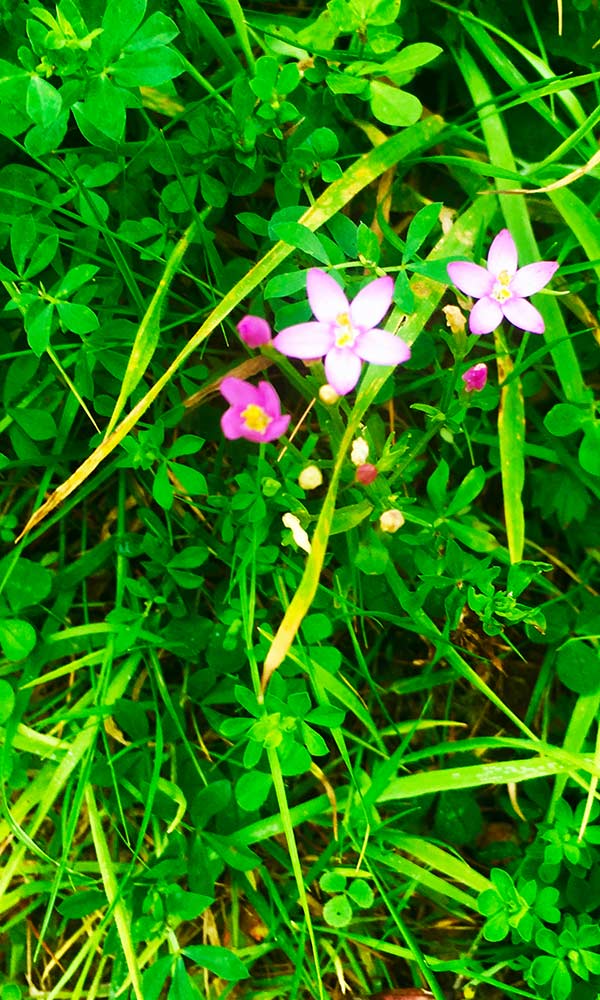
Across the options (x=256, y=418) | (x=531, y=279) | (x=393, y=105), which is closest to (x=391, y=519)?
(x=256, y=418)

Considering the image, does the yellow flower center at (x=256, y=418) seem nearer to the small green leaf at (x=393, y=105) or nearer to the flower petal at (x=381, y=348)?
the flower petal at (x=381, y=348)

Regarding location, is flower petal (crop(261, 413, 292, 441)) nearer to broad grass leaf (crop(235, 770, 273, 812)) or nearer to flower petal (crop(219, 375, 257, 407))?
flower petal (crop(219, 375, 257, 407))

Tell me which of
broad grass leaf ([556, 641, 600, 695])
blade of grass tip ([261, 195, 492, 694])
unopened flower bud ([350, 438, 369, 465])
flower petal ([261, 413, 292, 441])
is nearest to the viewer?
flower petal ([261, 413, 292, 441])

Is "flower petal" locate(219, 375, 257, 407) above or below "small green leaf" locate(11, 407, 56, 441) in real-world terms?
above

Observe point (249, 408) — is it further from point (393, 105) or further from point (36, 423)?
point (393, 105)

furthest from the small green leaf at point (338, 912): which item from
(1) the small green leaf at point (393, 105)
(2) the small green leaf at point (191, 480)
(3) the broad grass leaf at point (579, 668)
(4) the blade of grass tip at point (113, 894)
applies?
(1) the small green leaf at point (393, 105)

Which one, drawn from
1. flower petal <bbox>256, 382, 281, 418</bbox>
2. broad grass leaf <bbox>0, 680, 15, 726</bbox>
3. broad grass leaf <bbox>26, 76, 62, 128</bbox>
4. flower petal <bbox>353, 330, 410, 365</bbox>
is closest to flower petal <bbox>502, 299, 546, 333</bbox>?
flower petal <bbox>353, 330, 410, 365</bbox>
